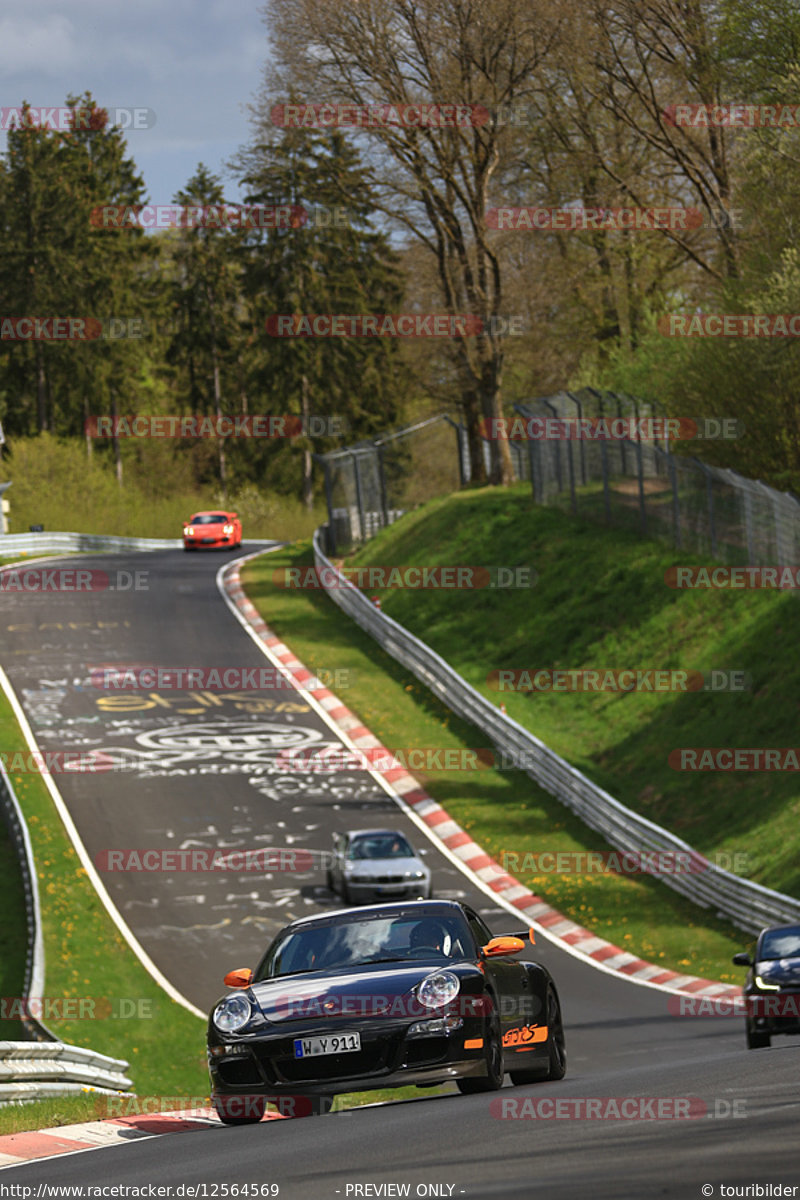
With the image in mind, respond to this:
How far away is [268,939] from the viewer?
74.5 ft

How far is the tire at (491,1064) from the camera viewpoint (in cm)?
973

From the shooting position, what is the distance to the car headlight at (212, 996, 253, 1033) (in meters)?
9.61

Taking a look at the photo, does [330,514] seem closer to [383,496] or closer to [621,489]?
[383,496]

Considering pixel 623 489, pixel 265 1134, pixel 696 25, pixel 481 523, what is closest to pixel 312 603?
pixel 481 523

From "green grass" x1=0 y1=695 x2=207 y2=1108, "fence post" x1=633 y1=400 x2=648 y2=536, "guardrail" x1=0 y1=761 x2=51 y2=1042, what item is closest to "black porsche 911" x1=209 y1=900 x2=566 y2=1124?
"green grass" x1=0 y1=695 x2=207 y2=1108

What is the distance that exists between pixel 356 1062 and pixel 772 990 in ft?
23.6

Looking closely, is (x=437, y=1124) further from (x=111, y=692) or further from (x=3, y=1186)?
(x=111, y=692)

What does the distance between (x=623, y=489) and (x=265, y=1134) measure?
3386 cm

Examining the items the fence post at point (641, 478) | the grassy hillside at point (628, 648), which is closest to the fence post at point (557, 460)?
the grassy hillside at point (628, 648)

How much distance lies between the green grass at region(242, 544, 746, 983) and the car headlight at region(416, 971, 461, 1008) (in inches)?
485

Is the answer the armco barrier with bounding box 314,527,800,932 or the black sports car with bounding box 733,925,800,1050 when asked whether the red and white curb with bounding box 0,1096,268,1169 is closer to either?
the black sports car with bounding box 733,925,800,1050

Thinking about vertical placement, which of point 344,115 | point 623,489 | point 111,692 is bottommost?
point 111,692

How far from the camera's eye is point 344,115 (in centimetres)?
5044

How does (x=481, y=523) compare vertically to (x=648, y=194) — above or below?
below
